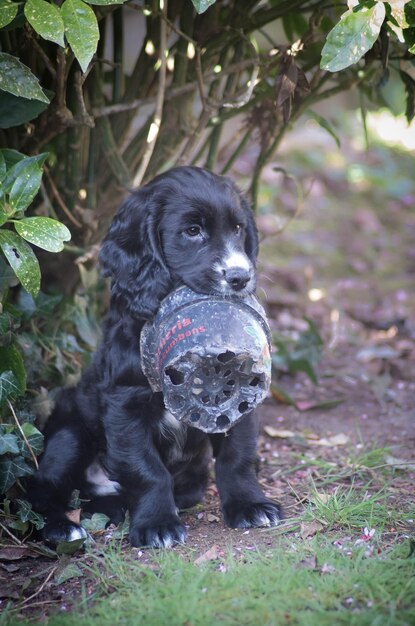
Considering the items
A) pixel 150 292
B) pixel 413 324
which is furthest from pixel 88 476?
pixel 413 324

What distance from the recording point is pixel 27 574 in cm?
290

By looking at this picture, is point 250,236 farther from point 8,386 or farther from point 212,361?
point 8,386

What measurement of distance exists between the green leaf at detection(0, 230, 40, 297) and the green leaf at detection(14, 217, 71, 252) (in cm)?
5

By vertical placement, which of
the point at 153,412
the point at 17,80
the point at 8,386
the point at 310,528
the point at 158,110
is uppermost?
the point at 17,80

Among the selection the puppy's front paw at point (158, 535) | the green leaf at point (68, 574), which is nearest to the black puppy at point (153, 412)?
the puppy's front paw at point (158, 535)

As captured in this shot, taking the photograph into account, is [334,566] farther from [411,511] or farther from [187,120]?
[187,120]

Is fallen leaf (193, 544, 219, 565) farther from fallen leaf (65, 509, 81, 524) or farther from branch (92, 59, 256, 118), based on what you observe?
branch (92, 59, 256, 118)

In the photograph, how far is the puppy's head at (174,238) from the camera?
3.09 meters

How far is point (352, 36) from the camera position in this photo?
263 centimetres

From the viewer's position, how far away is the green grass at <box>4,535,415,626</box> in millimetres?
2297

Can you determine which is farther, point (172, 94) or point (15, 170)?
point (172, 94)

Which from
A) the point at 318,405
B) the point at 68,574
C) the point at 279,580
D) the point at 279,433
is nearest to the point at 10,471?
the point at 68,574

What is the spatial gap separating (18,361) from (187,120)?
1.71m

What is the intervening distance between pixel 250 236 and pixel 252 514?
1126 millimetres
